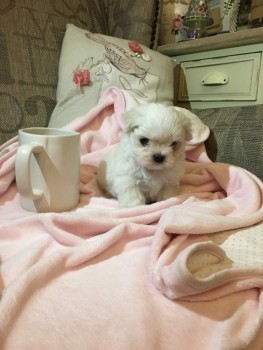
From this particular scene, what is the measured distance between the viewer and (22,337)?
1.46ft

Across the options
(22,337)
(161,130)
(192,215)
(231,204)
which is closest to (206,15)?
(161,130)

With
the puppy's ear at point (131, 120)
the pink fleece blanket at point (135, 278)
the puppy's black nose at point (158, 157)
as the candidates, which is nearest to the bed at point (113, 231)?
the pink fleece blanket at point (135, 278)

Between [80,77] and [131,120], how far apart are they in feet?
1.38

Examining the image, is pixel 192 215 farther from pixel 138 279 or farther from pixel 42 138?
pixel 42 138

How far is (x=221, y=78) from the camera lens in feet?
4.51

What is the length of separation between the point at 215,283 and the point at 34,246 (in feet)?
1.16

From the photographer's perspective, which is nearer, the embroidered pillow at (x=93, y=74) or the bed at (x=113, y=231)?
the bed at (x=113, y=231)

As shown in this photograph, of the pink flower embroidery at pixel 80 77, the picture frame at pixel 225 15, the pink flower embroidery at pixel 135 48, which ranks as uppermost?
the picture frame at pixel 225 15

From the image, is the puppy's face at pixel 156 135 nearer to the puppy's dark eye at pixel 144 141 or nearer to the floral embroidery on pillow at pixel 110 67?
the puppy's dark eye at pixel 144 141

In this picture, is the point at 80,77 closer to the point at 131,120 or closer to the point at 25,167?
the point at 131,120

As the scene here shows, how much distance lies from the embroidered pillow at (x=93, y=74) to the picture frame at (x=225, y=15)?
1.80 feet

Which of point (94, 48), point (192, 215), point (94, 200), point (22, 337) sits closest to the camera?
point (22, 337)

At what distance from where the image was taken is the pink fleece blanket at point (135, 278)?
0.48 metres

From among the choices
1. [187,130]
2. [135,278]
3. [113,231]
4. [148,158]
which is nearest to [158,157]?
[148,158]
